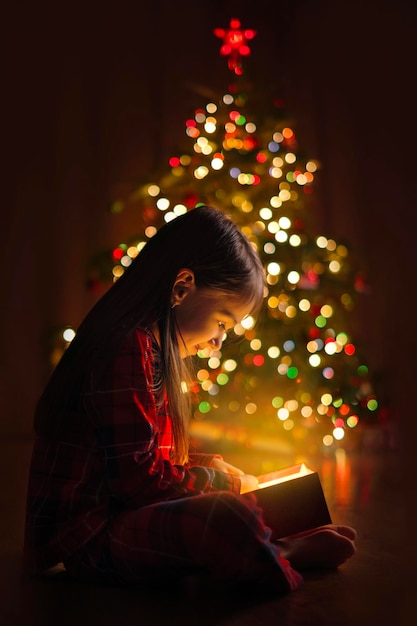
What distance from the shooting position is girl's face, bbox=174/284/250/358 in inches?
47.2

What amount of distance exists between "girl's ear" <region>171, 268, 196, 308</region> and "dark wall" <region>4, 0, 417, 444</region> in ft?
6.21

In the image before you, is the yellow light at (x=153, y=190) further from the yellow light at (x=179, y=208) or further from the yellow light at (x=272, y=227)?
the yellow light at (x=272, y=227)

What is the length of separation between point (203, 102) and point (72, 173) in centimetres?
83

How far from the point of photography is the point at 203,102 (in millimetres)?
3686

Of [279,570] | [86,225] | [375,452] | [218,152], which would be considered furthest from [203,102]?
[279,570]

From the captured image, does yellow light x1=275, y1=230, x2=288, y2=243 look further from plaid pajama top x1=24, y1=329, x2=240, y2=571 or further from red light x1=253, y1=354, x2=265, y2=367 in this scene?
plaid pajama top x1=24, y1=329, x2=240, y2=571

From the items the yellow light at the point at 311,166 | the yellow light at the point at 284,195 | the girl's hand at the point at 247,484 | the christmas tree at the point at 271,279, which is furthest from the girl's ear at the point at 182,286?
the yellow light at the point at 311,166

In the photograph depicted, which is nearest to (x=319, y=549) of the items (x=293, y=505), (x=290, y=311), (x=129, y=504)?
(x=293, y=505)

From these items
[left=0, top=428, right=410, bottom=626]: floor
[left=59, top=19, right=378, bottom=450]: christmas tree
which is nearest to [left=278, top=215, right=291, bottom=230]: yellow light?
[left=59, top=19, right=378, bottom=450]: christmas tree

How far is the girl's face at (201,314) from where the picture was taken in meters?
1.20

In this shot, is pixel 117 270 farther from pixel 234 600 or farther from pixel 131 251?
pixel 234 600

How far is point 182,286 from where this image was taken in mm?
1189

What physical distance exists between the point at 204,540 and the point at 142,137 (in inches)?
112

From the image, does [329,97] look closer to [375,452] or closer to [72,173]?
[72,173]
